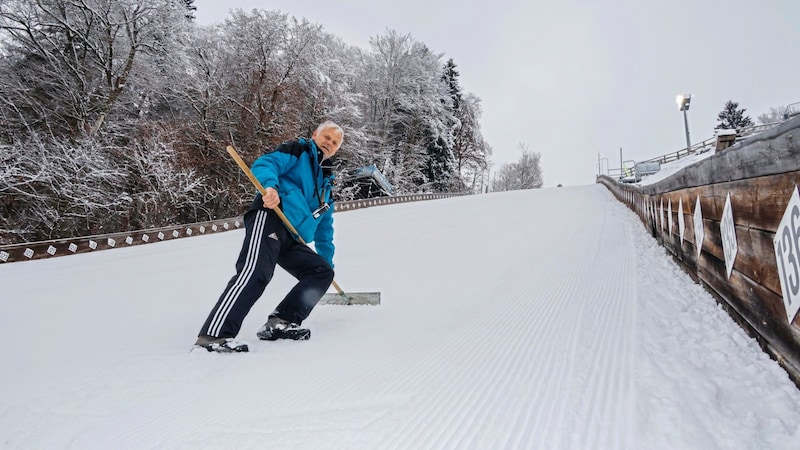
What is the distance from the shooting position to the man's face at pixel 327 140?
272cm

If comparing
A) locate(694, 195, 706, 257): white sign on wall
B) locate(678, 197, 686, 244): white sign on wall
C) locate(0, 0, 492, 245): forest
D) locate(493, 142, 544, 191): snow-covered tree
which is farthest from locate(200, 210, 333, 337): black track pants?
locate(493, 142, 544, 191): snow-covered tree

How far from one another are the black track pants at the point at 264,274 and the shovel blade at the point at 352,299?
68 cm

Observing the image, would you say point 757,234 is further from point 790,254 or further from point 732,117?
point 732,117

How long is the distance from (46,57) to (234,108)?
263 inches

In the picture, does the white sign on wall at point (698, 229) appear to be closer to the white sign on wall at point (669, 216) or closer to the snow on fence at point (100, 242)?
the white sign on wall at point (669, 216)

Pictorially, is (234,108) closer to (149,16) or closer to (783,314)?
(149,16)

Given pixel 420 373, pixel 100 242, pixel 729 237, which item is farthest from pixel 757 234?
pixel 100 242

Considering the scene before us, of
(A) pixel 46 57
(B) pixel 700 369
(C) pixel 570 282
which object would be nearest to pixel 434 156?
(A) pixel 46 57

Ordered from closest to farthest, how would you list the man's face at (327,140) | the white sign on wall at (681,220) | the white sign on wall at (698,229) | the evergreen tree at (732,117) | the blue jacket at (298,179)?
1. the blue jacket at (298,179)
2. the man's face at (327,140)
3. the white sign on wall at (698,229)
4. the white sign on wall at (681,220)
5. the evergreen tree at (732,117)

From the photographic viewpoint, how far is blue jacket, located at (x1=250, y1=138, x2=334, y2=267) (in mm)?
2418

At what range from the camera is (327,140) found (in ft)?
8.95

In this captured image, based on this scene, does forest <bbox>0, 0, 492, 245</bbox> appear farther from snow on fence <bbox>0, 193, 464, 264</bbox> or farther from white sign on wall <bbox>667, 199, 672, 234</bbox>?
white sign on wall <bbox>667, 199, 672, 234</bbox>

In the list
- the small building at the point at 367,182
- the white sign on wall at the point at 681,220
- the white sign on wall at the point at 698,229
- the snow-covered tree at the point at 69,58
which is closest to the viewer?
the white sign on wall at the point at 698,229

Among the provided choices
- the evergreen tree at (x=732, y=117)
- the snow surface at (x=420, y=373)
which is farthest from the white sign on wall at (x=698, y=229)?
the evergreen tree at (x=732, y=117)
